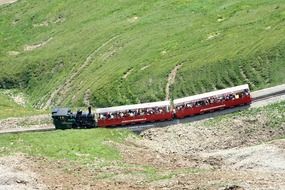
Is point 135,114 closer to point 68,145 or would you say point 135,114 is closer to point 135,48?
point 68,145

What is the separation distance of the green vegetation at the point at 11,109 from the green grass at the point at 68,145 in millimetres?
18237

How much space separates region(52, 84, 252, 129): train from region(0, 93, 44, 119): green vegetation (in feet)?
37.2

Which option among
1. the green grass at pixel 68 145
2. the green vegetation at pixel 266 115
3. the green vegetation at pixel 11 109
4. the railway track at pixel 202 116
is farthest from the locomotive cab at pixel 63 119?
the green vegetation at pixel 266 115

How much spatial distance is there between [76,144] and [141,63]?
39.4 m

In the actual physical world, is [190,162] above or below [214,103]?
below

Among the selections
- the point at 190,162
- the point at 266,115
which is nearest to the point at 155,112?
the point at 266,115

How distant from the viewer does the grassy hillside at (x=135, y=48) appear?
99.5m

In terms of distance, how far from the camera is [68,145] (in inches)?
2916

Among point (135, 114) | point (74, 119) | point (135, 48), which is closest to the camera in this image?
point (135, 114)

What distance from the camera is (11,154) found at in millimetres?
68438

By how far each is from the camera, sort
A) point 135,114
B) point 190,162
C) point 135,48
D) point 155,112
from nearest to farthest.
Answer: point 190,162
point 155,112
point 135,114
point 135,48

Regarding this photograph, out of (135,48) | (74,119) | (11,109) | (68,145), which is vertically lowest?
(68,145)

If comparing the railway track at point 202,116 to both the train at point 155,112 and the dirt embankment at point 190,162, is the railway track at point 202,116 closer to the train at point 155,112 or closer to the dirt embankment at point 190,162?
the train at point 155,112

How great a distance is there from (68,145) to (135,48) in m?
48.0
